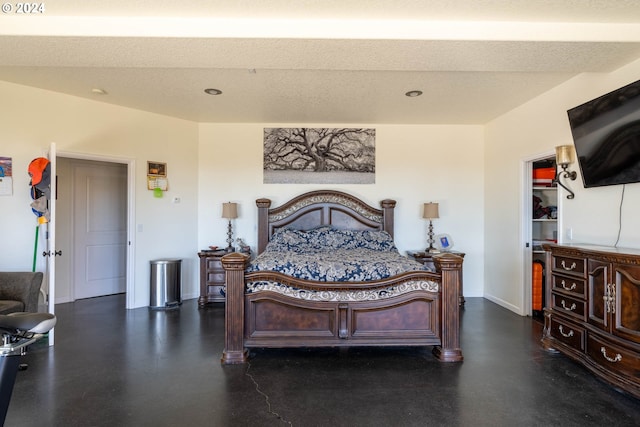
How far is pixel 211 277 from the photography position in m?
4.94

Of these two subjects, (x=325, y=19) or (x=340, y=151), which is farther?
(x=340, y=151)

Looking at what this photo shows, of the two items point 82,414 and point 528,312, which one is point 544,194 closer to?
point 528,312

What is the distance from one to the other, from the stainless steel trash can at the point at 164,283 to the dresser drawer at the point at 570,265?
4.68m

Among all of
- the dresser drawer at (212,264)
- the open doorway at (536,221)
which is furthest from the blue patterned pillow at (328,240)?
the open doorway at (536,221)

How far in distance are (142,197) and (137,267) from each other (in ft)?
3.35

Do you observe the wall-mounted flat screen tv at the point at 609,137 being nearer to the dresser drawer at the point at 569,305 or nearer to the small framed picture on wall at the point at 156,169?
the dresser drawer at the point at 569,305

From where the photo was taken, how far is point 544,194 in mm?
5023

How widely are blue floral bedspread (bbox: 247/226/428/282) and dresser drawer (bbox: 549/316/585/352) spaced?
1.31m

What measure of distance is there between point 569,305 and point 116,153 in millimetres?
5573

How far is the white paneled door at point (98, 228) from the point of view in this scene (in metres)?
5.41

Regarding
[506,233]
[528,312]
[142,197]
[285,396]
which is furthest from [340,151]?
[285,396]

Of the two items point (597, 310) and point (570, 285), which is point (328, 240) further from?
point (597, 310)

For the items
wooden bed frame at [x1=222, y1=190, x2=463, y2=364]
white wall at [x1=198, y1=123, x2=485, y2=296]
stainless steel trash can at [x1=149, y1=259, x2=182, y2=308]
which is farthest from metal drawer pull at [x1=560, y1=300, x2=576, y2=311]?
stainless steel trash can at [x1=149, y1=259, x2=182, y2=308]

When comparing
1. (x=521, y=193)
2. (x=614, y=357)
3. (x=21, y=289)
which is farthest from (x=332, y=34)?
(x=21, y=289)
